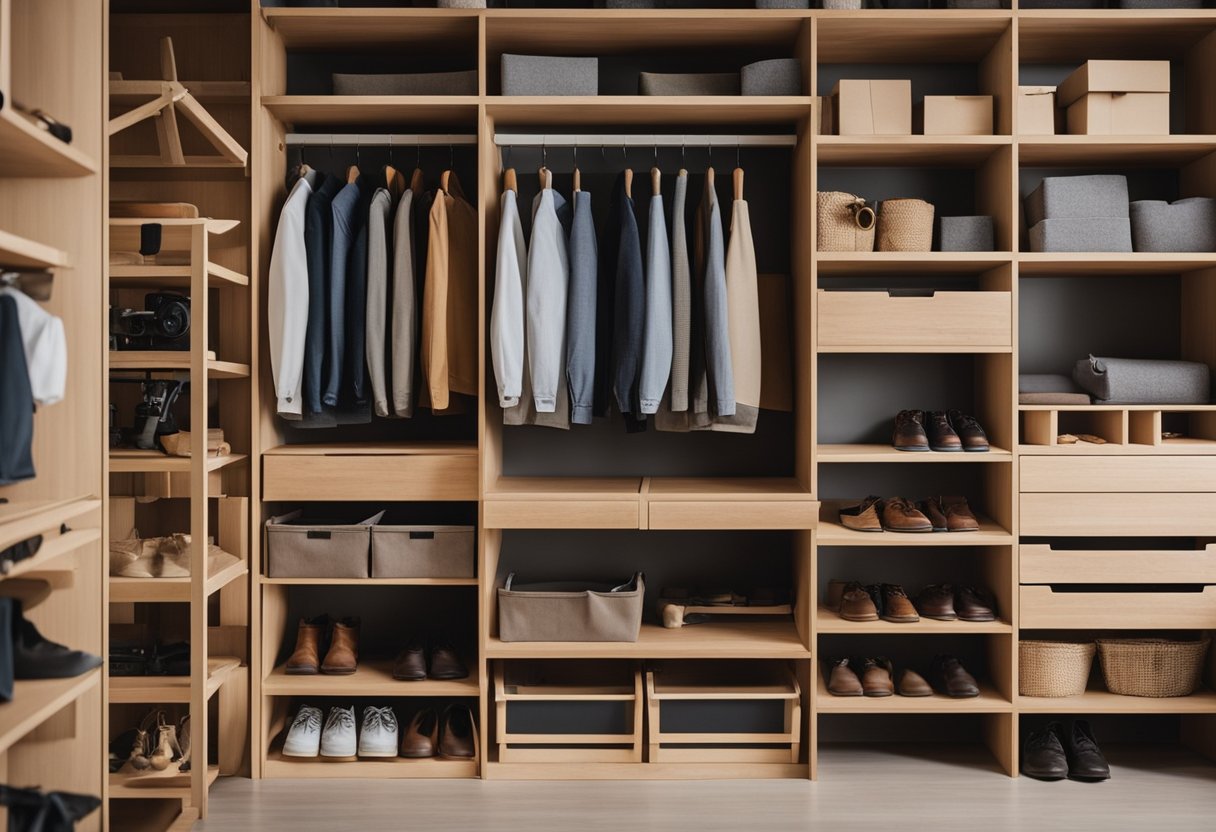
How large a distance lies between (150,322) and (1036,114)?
2.84 m

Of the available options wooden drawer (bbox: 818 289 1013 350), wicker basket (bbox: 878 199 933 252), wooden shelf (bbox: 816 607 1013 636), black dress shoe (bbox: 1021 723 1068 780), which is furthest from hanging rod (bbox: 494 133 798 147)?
black dress shoe (bbox: 1021 723 1068 780)

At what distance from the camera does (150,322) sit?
9.64 ft

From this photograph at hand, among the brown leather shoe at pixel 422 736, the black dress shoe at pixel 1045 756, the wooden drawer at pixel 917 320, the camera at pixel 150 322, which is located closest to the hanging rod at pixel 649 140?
the wooden drawer at pixel 917 320

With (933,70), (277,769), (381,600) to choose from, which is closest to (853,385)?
(933,70)

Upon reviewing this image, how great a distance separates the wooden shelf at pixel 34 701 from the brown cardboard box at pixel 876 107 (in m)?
2.63

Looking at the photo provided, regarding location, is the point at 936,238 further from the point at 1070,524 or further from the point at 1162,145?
the point at 1070,524

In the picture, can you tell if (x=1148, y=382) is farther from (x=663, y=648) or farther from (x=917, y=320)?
(x=663, y=648)

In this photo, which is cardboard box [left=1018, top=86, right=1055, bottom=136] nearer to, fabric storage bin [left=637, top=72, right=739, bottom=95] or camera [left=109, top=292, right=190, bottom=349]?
fabric storage bin [left=637, top=72, right=739, bottom=95]

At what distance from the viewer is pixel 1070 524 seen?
315cm

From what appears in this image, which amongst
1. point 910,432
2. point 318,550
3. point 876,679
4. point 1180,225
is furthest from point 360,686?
point 1180,225

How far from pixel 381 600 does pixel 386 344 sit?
0.97 meters

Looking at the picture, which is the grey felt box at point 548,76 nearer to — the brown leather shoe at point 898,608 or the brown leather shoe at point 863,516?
the brown leather shoe at point 863,516

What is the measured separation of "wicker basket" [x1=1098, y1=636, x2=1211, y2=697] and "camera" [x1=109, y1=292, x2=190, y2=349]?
121 inches

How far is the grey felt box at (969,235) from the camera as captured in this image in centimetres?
323
